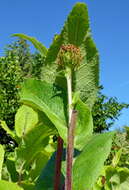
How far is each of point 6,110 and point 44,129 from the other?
14.3 metres

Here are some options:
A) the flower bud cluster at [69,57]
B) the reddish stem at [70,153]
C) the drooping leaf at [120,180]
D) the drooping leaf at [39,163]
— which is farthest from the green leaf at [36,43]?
the drooping leaf at [120,180]

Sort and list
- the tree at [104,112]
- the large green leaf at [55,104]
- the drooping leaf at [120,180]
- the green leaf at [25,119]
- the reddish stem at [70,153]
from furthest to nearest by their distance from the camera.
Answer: the tree at [104,112] → the drooping leaf at [120,180] → the green leaf at [25,119] → the large green leaf at [55,104] → the reddish stem at [70,153]

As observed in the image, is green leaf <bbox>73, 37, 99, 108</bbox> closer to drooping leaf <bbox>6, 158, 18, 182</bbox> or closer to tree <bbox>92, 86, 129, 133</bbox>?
drooping leaf <bbox>6, 158, 18, 182</bbox>

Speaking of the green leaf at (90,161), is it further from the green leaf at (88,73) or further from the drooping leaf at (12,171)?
the drooping leaf at (12,171)

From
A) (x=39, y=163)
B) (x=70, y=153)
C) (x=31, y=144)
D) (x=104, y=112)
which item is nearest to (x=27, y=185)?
(x=31, y=144)

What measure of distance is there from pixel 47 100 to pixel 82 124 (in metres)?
0.10

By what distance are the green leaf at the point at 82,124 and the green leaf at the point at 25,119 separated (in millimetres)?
430

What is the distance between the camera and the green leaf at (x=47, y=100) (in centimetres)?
92

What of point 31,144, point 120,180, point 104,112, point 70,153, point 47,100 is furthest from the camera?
point 104,112

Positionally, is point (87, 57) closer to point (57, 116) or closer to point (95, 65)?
point (95, 65)

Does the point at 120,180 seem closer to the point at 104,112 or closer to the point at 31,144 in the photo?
the point at 31,144

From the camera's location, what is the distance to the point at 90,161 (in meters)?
0.94

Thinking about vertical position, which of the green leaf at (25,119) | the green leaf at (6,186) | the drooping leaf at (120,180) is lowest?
the green leaf at (6,186)

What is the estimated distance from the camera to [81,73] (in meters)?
1.01
